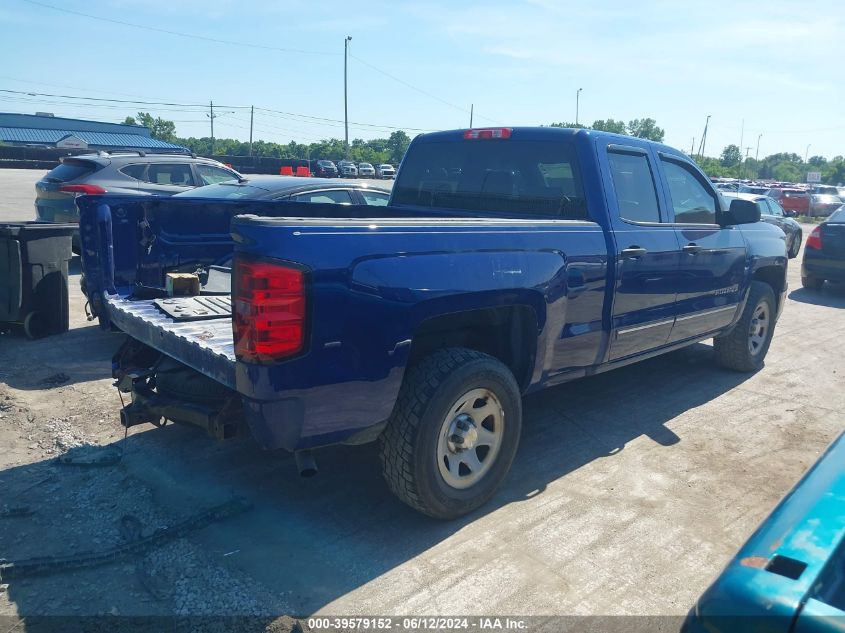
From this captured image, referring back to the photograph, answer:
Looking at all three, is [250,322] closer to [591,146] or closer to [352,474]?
[352,474]

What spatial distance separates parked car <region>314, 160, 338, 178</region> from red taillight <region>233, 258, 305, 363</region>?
4411 centimetres

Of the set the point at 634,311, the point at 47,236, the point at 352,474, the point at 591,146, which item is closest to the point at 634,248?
the point at 634,311

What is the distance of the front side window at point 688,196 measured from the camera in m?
5.25

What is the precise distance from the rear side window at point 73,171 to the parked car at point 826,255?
11.9 m

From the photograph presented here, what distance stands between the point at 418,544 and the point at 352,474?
85 centimetres

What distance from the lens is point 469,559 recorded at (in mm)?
3316

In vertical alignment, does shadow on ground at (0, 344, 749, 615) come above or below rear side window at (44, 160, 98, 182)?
below

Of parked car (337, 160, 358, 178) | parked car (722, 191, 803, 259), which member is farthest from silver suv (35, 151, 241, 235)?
parked car (337, 160, 358, 178)

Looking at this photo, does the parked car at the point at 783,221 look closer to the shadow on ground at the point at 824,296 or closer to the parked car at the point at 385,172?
the shadow on ground at the point at 824,296

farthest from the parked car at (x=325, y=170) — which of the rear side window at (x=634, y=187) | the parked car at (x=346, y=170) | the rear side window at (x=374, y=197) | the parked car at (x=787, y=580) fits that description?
the parked car at (x=787, y=580)

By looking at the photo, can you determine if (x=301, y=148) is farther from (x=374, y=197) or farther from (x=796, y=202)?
(x=374, y=197)

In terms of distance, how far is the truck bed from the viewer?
319 centimetres

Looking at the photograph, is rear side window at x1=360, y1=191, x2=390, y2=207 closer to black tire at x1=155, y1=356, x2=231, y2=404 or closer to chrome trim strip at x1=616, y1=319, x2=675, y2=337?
chrome trim strip at x1=616, y1=319, x2=675, y2=337

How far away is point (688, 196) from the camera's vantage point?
17.9ft
